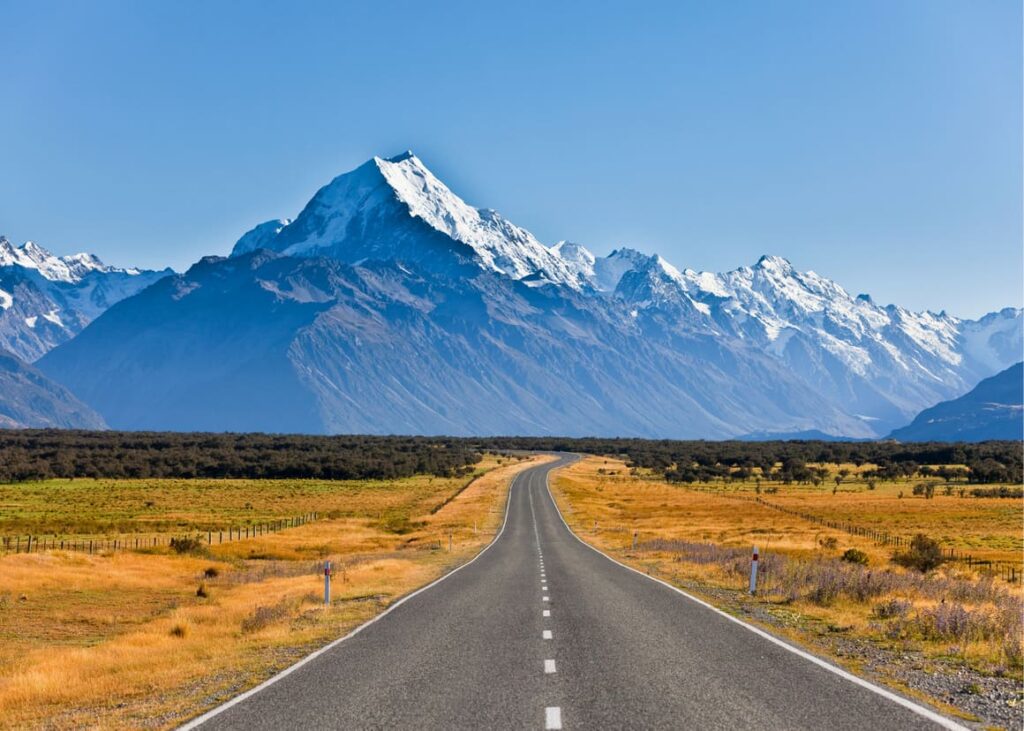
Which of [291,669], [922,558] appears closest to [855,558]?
[922,558]

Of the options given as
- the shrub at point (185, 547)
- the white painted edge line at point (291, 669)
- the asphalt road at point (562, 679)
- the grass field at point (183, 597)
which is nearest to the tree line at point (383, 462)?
the grass field at point (183, 597)

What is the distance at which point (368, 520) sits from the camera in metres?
75.4

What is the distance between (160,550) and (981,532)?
180ft

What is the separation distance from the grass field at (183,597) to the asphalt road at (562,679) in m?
1.58

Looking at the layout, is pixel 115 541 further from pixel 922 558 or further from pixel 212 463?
pixel 212 463

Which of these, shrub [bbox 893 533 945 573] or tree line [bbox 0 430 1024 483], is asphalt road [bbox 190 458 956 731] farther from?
tree line [bbox 0 430 1024 483]

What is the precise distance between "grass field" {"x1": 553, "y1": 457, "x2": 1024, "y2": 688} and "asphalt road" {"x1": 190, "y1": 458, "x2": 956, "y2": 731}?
318cm

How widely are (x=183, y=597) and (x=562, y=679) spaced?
87.0ft

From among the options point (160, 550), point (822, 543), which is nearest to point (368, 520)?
point (160, 550)

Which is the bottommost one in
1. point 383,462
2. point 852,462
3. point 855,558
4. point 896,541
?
point 896,541

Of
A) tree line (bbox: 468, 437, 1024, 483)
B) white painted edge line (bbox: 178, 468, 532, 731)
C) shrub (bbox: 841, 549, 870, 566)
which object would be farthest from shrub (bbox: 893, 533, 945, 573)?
tree line (bbox: 468, 437, 1024, 483)

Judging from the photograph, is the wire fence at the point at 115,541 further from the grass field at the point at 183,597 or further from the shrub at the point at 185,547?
the grass field at the point at 183,597

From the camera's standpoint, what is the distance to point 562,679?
12.9 metres

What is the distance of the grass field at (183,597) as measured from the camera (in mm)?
14203
